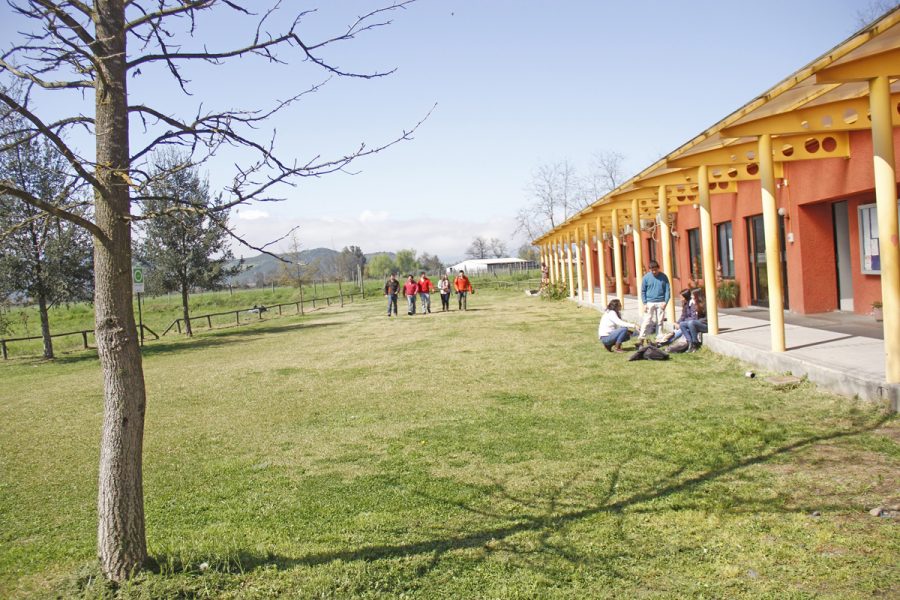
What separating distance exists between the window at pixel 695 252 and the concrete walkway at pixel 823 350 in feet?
22.8

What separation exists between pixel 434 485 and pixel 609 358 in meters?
6.73

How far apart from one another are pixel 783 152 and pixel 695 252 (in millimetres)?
10725

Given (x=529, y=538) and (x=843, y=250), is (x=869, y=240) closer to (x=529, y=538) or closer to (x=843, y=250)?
(x=843, y=250)

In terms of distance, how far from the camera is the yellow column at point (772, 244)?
9.15 metres

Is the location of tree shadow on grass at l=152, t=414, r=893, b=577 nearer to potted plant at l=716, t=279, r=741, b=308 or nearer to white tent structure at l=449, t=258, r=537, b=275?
potted plant at l=716, t=279, r=741, b=308

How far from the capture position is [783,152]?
37.6ft

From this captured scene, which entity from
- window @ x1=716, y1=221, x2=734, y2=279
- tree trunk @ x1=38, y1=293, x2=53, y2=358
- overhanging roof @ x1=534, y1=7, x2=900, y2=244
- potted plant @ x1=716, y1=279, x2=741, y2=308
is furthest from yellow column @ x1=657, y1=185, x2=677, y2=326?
tree trunk @ x1=38, y1=293, x2=53, y2=358

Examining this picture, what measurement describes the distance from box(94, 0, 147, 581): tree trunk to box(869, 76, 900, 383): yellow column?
643cm

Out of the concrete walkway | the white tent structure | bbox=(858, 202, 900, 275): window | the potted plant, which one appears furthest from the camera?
the white tent structure

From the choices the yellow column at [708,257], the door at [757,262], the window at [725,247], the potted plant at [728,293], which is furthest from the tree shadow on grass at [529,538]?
the window at [725,247]

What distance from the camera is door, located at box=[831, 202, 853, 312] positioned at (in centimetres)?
1379

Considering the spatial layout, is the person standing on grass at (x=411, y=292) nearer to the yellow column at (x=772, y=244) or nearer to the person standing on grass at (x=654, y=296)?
the person standing on grass at (x=654, y=296)

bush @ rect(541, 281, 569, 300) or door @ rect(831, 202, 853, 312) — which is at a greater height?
door @ rect(831, 202, 853, 312)

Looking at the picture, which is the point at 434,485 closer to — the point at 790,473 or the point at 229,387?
the point at 790,473
